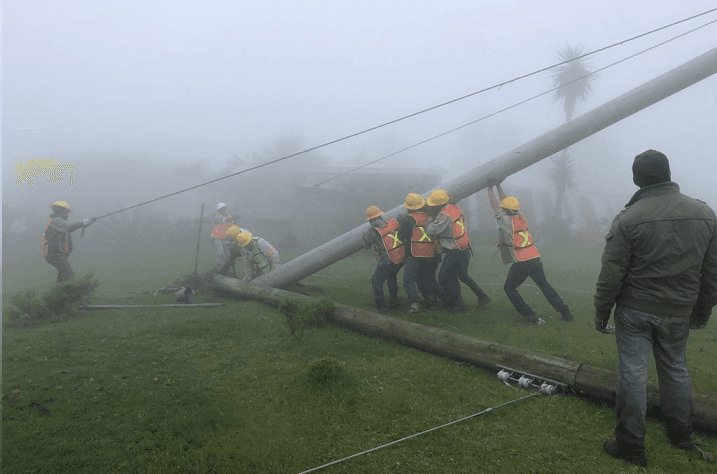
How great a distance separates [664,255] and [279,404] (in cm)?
331

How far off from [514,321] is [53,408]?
232 inches

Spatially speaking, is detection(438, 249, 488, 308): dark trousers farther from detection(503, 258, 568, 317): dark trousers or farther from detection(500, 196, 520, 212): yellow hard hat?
detection(500, 196, 520, 212): yellow hard hat

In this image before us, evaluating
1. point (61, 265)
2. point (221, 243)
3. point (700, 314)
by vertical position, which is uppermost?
point (61, 265)

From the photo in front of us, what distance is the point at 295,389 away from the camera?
4316 mm

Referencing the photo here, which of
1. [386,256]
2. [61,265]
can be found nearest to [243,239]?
[386,256]

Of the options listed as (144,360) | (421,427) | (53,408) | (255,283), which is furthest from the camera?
(255,283)

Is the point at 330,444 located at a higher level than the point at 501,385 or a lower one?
higher

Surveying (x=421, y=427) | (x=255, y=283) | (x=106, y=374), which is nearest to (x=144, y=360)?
(x=106, y=374)

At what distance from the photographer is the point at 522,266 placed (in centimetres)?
673

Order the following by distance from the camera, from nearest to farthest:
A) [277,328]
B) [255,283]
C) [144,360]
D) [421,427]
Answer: [421,427], [144,360], [277,328], [255,283]

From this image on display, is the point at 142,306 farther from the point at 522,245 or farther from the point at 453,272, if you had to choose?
the point at 522,245

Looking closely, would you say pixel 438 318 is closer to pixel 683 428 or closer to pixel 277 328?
pixel 277 328

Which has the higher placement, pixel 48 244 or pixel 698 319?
pixel 48 244

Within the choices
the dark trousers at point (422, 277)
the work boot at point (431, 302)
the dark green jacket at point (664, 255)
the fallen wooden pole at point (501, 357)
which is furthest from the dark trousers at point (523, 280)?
the dark green jacket at point (664, 255)
